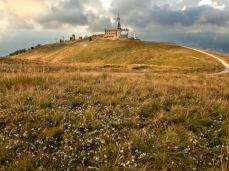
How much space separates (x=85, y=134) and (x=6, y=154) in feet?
6.54

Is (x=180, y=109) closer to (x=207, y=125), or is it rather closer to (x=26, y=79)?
(x=207, y=125)

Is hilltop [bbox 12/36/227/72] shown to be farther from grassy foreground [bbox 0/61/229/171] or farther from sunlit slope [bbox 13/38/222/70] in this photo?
grassy foreground [bbox 0/61/229/171]

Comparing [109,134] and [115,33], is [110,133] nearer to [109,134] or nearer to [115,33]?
[109,134]

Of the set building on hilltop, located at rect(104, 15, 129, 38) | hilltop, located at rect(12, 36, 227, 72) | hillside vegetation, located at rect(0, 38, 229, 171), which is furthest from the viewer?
building on hilltop, located at rect(104, 15, 129, 38)

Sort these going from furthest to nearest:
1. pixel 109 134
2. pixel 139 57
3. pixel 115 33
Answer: pixel 115 33 → pixel 139 57 → pixel 109 134

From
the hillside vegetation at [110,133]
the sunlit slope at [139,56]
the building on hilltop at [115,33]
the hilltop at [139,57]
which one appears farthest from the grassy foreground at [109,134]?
the building on hilltop at [115,33]

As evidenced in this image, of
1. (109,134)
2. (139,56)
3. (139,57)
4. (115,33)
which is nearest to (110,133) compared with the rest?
(109,134)

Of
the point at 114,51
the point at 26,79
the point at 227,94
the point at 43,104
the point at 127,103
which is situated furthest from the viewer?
the point at 114,51

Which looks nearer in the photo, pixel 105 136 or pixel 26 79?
pixel 105 136

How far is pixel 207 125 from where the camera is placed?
6754mm

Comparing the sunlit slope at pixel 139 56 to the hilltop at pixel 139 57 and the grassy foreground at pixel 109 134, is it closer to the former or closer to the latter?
the hilltop at pixel 139 57

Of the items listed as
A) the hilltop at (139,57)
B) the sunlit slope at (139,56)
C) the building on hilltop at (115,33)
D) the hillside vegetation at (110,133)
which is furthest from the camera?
the building on hilltop at (115,33)

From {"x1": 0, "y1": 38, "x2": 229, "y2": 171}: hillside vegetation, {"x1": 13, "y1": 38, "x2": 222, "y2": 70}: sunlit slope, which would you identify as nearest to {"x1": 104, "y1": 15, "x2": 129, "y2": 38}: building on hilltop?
{"x1": 13, "y1": 38, "x2": 222, "y2": 70}: sunlit slope

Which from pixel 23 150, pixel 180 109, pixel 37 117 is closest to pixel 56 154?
pixel 23 150
